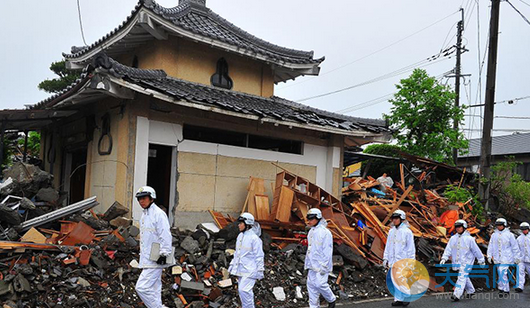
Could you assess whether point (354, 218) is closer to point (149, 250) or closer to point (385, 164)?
point (149, 250)

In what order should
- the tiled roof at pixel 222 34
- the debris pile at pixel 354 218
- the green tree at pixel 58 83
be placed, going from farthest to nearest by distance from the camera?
the green tree at pixel 58 83 → the tiled roof at pixel 222 34 → the debris pile at pixel 354 218

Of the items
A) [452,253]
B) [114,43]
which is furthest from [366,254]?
[114,43]

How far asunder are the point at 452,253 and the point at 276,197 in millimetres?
4815

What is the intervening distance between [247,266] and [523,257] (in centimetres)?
950

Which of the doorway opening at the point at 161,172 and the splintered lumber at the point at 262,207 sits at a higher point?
the doorway opening at the point at 161,172

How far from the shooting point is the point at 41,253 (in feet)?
28.2

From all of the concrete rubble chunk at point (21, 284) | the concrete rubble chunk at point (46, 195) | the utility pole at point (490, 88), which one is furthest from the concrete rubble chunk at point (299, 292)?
the utility pole at point (490, 88)

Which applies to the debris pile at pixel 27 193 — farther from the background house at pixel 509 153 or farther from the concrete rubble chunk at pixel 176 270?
the background house at pixel 509 153

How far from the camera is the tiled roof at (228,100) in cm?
1012

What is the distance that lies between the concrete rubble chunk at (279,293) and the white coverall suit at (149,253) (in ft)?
9.78

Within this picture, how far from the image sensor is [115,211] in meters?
10.5

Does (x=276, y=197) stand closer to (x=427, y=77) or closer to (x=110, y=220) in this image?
(x=110, y=220)

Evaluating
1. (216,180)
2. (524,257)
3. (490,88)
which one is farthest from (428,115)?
(216,180)

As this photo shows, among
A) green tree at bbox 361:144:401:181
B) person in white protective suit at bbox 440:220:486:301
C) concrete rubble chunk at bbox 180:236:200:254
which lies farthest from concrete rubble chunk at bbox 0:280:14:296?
green tree at bbox 361:144:401:181
